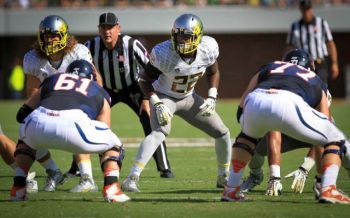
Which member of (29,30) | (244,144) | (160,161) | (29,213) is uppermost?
(244,144)

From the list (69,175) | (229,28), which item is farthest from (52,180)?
(229,28)

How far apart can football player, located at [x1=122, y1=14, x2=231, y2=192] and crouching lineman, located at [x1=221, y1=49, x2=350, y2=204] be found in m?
1.06

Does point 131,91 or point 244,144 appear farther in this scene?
point 131,91

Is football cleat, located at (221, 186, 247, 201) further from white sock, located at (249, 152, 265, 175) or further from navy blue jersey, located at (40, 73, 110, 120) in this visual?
navy blue jersey, located at (40, 73, 110, 120)

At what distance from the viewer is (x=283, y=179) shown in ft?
26.6

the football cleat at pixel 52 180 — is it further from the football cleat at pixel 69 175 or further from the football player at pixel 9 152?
the football cleat at pixel 69 175

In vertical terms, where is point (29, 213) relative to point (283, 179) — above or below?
above

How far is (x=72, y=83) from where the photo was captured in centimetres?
620

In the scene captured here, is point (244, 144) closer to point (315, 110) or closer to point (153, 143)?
point (315, 110)

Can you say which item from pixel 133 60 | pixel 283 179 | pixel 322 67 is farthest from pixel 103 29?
pixel 322 67

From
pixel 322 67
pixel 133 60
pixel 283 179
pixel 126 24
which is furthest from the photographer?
pixel 126 24

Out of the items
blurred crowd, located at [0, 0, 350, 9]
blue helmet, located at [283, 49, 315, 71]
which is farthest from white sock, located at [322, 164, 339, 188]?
blurred crowd, located at [0, 0, 350, 9]

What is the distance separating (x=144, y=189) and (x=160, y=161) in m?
1.15

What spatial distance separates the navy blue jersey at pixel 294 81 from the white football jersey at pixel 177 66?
1175 millimetres
